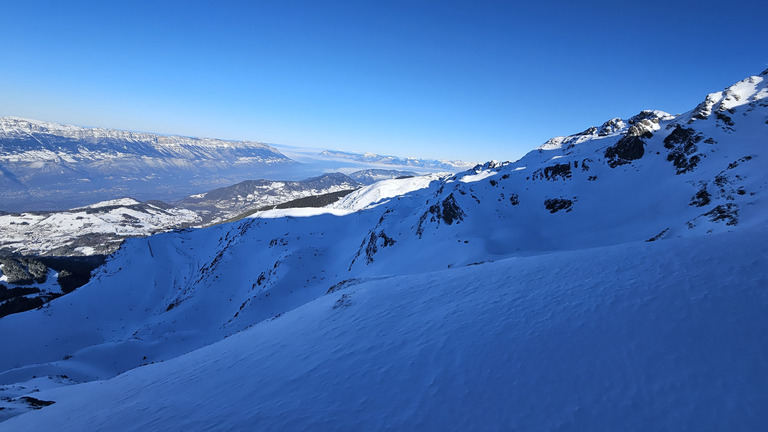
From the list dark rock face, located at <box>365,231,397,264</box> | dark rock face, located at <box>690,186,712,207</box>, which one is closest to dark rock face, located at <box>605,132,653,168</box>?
dark rock face, located at <box>690,186,712,207</box>

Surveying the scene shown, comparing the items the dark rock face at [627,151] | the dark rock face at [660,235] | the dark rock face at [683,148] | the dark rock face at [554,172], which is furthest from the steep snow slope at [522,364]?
the dark rock face at [627,151]

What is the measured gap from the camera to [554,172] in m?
65.2

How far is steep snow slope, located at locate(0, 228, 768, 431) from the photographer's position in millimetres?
6445

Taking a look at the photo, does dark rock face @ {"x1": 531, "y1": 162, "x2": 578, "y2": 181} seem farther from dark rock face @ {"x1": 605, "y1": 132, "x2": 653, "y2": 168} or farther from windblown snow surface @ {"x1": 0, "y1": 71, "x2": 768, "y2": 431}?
windblown snow surface @ {"x1": 0, "y1": 71, "x2": 768, "y2": 431}

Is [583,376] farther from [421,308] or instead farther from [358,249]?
[358,249]

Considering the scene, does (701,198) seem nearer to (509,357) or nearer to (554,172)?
(554,172)

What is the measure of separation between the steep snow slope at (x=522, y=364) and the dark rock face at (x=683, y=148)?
48692mm

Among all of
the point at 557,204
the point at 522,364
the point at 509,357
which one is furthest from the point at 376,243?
the point at 522,364

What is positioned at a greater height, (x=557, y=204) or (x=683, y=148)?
(x=683, y=148)

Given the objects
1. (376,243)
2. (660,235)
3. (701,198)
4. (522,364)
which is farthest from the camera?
(376,243)

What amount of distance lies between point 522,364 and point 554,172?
67.5 m

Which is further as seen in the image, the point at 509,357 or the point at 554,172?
the point at 554,172

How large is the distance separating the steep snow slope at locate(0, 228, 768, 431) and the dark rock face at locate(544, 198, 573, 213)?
44.0 m

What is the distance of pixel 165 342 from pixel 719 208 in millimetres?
76000
